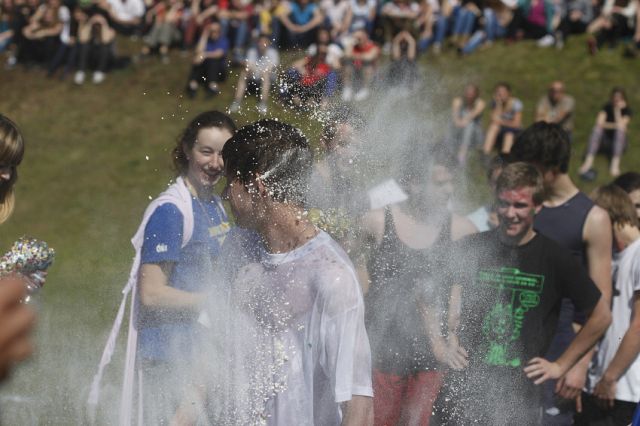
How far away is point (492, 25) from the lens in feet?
51.1

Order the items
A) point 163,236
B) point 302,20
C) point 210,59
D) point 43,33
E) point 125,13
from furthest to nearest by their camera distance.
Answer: point 125,13 < point 43,33 < point 302,20 < point 210,59 < point 163,236

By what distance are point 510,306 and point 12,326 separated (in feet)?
9.96

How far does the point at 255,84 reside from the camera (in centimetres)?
375

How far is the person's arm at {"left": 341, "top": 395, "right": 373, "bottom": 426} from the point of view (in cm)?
277

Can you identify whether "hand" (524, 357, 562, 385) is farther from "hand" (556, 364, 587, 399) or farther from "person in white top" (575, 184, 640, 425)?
"person in white top" (575, 184, 640, 425)

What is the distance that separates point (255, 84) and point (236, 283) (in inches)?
37.8

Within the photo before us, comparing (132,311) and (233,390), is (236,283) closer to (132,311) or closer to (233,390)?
(233,390)

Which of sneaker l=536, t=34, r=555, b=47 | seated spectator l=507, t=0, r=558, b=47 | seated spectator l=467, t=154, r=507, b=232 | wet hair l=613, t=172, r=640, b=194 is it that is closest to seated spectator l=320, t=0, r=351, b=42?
seated spectator l=507, t=0, r=558, b=47

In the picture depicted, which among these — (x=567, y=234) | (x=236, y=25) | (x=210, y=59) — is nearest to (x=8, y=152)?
(x=567, y=234)

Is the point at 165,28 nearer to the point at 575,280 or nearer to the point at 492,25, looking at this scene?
the point at 492,25

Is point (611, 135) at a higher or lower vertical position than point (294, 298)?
higher

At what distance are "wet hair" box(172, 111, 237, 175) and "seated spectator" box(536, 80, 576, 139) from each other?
889cm

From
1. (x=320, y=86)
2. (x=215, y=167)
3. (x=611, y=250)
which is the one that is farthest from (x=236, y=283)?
(x=611, y=250)

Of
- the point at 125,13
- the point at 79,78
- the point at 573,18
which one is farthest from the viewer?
the point at 125,13
